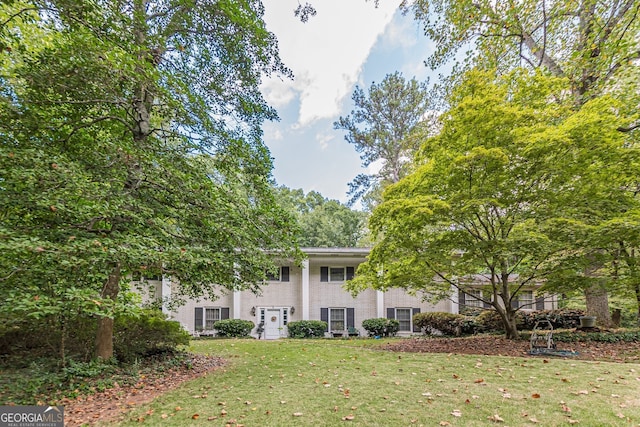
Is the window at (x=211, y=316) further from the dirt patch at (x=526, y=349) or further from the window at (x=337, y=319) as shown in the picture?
the dirt patch at (x=526, y=349)

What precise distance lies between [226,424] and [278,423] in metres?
0.62

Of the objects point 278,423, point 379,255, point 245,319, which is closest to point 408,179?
point 379,255

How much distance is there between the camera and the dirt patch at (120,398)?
13.9 feet

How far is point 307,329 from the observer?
16172 mm

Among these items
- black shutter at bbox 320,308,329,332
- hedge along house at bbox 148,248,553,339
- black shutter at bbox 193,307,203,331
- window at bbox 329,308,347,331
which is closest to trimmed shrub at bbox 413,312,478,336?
hedge along house at bbox 148,248,553,339

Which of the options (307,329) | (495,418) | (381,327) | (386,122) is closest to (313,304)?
(307,329)

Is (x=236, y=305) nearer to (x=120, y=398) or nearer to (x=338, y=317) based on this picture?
(x=338, y=317)

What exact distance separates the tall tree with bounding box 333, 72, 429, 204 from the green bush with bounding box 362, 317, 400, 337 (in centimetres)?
1171

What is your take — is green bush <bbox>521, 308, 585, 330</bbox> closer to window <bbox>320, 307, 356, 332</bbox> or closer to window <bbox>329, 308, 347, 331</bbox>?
window <bbox>320, 307, 356, 332</bbox>

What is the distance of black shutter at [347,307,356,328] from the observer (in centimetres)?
1719

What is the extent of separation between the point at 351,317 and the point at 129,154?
47.0ft

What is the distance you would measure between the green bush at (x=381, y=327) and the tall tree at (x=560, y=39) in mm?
8099

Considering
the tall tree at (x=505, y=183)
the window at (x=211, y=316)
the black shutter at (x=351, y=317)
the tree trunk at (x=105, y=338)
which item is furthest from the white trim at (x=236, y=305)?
the tall tree at (x=505, y=183)

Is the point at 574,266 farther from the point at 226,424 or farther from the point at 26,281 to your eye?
the point at 26,281
